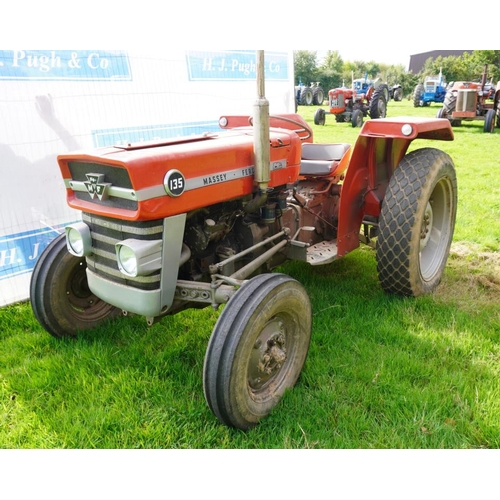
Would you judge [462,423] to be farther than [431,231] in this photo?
No

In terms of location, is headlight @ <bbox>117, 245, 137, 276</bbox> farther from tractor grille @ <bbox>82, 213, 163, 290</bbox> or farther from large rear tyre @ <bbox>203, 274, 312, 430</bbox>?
large rear tyre @ <bbox>203, 274, 312, 430</bbox>

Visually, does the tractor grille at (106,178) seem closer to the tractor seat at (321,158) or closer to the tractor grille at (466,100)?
the tractor seat at (321,158)

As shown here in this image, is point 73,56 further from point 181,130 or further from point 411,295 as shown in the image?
point 411,295

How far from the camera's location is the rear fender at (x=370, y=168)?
3.25 meters

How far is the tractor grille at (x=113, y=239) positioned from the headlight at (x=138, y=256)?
45 mm

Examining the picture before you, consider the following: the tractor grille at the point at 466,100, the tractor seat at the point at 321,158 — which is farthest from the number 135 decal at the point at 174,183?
the tractor grille at the point at 466,100

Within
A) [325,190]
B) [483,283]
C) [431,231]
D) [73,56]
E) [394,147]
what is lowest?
[483,283]

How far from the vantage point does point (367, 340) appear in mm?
3004

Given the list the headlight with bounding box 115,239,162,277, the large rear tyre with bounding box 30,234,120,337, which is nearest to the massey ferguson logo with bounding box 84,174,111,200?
the headlight with bounding box 115,239,162,277

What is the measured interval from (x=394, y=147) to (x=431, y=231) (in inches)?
30.1

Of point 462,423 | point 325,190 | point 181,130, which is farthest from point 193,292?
point 181,130

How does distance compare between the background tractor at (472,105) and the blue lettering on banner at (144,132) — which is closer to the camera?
the blue lettering on banner at (144,132)

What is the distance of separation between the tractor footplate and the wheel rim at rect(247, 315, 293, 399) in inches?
36.3

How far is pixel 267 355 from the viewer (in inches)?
93.1
